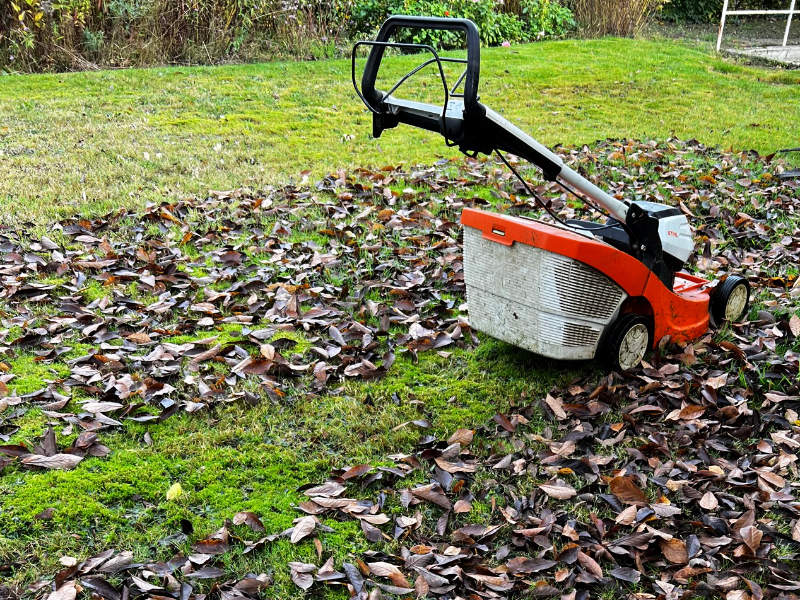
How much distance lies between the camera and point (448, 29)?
2895 millimetres

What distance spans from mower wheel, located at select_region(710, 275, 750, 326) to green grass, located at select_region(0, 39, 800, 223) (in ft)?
11.6

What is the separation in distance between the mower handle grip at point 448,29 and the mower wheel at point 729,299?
190cm

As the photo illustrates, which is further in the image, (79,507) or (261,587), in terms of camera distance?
(79,507)

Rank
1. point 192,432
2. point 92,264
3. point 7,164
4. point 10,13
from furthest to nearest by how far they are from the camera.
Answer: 1. point 10,13
2. point 7,164
3. point 92,264
4. point 192,432

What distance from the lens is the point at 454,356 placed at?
3977mm

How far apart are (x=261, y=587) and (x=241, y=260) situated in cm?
281

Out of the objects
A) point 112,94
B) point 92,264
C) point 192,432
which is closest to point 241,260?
point 92,264

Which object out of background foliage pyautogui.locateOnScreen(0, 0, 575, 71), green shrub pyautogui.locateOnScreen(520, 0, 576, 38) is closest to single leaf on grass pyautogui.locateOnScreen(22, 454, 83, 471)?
background foliage pyautogui.locateOnScreen(0, 0, 575, 71)

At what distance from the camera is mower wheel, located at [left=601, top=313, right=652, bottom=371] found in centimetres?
356

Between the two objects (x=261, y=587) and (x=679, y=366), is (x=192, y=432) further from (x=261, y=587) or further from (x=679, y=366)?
(x=679, y=366)

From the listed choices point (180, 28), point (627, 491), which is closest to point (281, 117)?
point (180, 28)

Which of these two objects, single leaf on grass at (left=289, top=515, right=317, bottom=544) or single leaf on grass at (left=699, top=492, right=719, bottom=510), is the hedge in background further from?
single leaf on grass at (left=289, top=515, right=317, bottom=544)

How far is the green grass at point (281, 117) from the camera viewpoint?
260 inches

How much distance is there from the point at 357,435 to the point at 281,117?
573 cm
